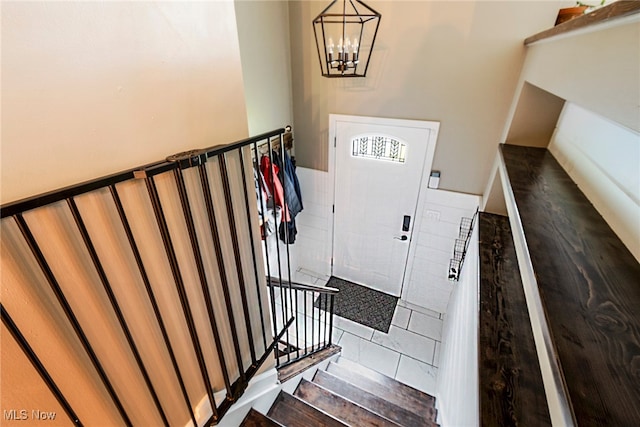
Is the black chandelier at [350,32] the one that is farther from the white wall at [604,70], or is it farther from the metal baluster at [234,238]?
the metal baluster at [234,238]

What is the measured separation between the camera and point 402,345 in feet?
9.89

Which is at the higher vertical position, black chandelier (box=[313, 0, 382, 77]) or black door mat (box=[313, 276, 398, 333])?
black chandelier (box=[313, 0, 382, 77])

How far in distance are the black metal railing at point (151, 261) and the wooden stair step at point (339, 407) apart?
2.72 feet

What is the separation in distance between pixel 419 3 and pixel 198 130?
88.3 inches

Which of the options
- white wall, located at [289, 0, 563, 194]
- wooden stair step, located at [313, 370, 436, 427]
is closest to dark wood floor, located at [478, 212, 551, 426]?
white wall, located at [289, 0, 563, 194]

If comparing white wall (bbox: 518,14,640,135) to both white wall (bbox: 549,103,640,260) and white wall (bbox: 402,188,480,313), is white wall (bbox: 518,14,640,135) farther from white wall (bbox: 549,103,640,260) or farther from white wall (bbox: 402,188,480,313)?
white wall (bbox: 402,188,480,313)

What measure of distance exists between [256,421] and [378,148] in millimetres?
2468

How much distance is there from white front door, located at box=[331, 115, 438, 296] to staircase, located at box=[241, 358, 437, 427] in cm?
116

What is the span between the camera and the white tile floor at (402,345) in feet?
9.06

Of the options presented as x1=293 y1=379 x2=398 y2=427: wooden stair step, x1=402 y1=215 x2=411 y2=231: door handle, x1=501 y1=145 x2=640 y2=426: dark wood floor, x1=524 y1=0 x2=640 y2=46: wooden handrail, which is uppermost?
x1=524 y1=0 x2=640 y2=46: wooden handrail

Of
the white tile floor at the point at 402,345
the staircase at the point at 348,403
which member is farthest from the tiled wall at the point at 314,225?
the staircase at the point at 348,403

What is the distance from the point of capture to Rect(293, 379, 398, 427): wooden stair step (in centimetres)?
194

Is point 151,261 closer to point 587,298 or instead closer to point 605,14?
point 587,298

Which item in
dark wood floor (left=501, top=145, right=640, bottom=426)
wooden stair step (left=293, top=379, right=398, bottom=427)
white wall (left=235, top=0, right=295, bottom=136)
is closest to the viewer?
dark wood floor (left=501, top=145, right=640, bottom=426)
